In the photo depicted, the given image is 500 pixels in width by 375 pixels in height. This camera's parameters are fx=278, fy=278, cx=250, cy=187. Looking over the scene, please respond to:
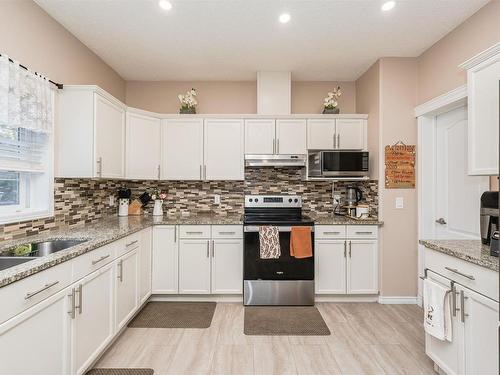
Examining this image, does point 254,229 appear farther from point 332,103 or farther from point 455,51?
point 455,51

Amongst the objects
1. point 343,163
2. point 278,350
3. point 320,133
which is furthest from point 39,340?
point 320,133

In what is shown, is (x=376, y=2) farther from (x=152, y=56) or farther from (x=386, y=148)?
(x=152, y=56)

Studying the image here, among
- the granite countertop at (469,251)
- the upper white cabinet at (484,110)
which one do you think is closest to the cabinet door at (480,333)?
the granite countertop at (469,251)

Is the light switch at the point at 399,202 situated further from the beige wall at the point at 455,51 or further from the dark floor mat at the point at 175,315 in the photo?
the dark floor mat at the point at 175,315

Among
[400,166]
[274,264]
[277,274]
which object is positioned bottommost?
[277,274]

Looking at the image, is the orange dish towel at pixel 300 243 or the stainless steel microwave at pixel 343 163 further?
the stainless steel microwave at pixel 343 163

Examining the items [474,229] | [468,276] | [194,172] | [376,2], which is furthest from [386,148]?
[194,172]

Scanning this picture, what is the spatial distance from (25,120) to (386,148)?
11.0ft

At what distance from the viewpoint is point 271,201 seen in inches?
142

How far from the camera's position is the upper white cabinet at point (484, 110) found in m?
1.69

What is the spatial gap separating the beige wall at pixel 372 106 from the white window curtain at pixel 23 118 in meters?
3.25

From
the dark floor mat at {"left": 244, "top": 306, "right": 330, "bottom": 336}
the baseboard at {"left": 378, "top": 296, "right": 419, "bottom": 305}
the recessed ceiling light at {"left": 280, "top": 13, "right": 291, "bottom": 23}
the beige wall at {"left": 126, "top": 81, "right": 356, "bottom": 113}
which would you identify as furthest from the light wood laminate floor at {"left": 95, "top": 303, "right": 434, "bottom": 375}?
the recessed ceiling light at {"left": 280, "top": 13, "right": 291, "bottom": 23}

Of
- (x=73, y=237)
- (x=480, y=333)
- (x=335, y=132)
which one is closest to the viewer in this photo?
(x=480, y=333)

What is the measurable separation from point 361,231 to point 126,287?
2484mm
